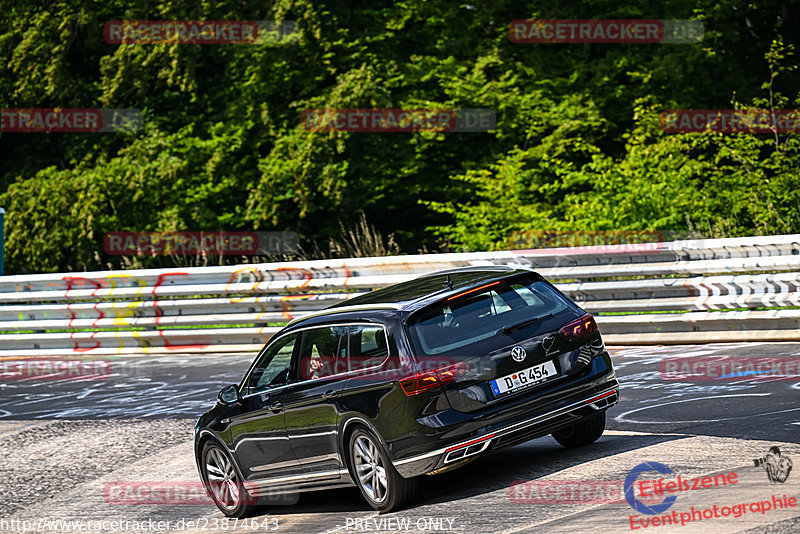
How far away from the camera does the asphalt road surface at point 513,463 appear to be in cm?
641

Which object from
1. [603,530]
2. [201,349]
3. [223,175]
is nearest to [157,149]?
[223,175]

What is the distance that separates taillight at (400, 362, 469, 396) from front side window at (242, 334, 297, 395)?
136 cm

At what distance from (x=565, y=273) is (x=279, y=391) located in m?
6.24

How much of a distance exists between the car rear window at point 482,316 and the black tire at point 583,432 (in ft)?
3.22

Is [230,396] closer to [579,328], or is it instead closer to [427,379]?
[427,379]

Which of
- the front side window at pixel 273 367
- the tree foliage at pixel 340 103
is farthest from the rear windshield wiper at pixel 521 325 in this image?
the tree foliage at pixel 340 103

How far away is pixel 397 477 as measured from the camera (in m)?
7.05

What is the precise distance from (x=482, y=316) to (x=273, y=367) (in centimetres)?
178

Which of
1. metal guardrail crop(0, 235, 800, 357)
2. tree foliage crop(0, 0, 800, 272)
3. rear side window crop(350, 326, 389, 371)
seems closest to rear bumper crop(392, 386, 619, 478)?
rear side window crop(350, 326, 389, 371)

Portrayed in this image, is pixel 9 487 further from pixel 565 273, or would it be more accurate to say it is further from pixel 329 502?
pixel 565 273

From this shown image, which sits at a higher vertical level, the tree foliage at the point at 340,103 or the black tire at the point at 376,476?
the tree foliage at the point at 340,103

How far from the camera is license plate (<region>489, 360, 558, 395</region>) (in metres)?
7.15

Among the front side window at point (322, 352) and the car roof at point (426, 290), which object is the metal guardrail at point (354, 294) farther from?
the front side window at point (322, 352)

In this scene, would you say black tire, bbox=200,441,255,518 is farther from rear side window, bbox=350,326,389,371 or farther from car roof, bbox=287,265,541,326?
rear side window, bbox=350,326,389,371
